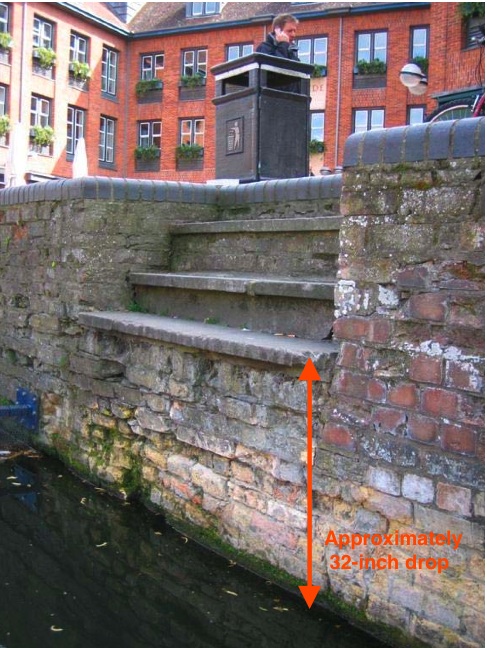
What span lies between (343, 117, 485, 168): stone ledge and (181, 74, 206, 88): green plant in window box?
29.8 meters

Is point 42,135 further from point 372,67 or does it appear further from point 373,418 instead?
point 373,418

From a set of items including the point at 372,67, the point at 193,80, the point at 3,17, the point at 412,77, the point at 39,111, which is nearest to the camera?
the point at 412,77

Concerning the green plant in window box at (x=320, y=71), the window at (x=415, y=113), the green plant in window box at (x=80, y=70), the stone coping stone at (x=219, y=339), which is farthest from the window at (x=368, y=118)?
the stone coping stone at (x=219, y=339)

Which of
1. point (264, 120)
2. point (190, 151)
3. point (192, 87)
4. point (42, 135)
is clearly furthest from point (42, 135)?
point (264, 120)

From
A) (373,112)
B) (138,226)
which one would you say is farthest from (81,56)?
(138,226)

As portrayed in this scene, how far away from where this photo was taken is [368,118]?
28625mm

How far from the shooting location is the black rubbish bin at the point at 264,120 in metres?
8.19

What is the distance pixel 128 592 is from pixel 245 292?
6.36 ft

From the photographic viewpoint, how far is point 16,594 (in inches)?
167

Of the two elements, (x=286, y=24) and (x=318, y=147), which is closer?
(x=286, y=24)

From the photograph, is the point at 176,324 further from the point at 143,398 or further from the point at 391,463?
the point at 391,463

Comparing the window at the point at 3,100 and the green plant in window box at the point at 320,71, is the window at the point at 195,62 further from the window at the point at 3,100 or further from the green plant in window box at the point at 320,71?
the window at the point at 3,100

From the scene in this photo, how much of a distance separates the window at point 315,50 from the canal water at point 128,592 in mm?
26336

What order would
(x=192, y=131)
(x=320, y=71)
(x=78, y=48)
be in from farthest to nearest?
1. (x=192, y=131)
2. (x=78, y=48)
3. (x=320, y=71)
